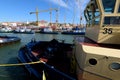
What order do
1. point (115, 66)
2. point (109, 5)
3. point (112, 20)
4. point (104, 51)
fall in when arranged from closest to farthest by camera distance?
point (115, 66), point (104, 51), point (109, 5), point (112, 20)

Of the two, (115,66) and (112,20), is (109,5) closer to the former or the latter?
(112,20)

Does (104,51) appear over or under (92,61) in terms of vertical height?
over

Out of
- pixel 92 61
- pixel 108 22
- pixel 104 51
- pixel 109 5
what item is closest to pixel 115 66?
pixel 104 51

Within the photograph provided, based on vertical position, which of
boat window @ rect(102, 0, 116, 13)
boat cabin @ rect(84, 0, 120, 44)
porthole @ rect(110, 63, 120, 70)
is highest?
boat window @ rect(102, 0, 116, 13)

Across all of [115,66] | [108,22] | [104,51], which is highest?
[108,22]

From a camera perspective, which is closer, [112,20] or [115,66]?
[115,66]

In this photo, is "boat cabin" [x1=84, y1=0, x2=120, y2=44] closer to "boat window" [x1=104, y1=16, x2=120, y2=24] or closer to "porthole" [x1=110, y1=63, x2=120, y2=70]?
"boat window" [x1=104, y1=16, x2=120, y2=24]

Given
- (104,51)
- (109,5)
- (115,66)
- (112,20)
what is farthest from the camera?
(112,20)

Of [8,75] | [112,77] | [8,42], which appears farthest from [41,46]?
[8,42]

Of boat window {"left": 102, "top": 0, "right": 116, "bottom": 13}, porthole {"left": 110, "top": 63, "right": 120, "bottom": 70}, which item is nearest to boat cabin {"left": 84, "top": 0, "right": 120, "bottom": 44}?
boat window {"left": 102, "top": 0, "right": 116, "bottom": 13}

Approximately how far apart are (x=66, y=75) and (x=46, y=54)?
4.48m

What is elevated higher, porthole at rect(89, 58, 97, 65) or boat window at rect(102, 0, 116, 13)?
boat window at rect(102, 0, 116, 13)

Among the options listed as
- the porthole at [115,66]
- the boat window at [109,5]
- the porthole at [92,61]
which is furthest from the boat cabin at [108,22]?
the porthole at [115,66]

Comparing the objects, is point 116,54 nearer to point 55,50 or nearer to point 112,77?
point 112,77
